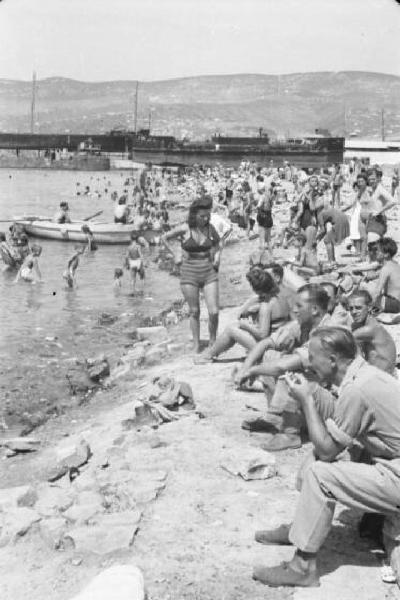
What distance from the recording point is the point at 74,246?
2514 cm

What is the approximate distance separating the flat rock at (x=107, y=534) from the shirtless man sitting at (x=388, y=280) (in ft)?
15.8

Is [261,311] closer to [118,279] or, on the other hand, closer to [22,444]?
[22,444]

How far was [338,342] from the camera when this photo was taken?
4.35 m

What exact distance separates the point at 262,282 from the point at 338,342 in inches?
129

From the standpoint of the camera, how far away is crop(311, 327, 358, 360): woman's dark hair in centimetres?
435

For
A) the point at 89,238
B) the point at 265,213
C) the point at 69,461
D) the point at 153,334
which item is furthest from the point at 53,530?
the point at 89,238

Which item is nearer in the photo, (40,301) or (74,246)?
(40,301)

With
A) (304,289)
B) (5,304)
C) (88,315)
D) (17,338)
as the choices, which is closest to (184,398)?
(304,289)

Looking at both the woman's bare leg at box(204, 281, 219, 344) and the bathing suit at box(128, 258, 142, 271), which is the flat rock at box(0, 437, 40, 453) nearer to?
the woman's bare leg at box(204, 281, 219, 344)

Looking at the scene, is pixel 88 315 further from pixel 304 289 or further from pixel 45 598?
pixel 45 598

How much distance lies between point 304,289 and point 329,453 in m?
2.35

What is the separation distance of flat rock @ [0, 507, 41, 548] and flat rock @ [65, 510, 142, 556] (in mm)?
435

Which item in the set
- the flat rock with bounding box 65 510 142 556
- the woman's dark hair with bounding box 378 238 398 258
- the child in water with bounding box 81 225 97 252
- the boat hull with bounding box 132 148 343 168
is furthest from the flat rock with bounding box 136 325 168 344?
the boat hull with bounding box 132 148 343 168

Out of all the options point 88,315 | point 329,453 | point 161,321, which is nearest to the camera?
point 329,453
